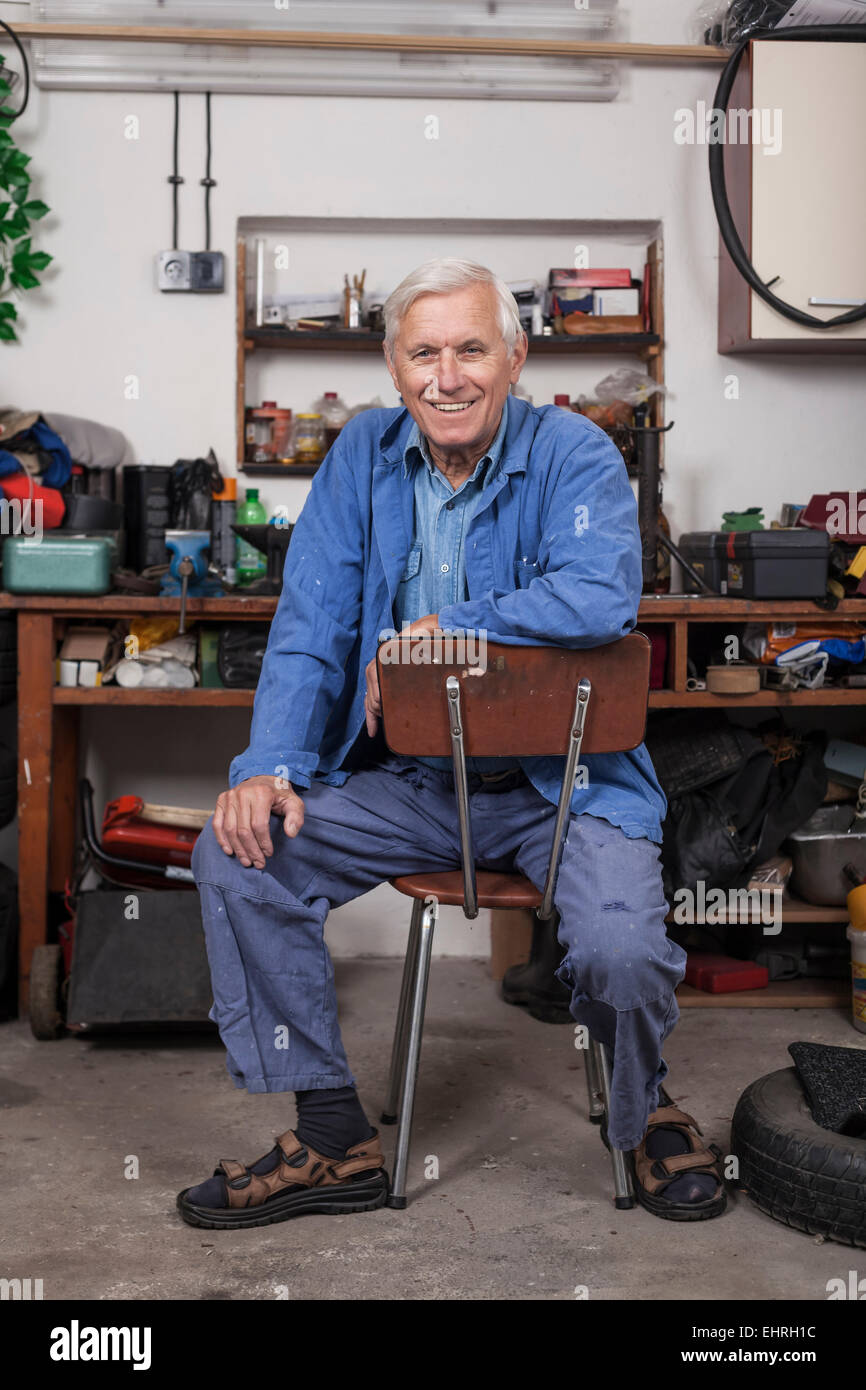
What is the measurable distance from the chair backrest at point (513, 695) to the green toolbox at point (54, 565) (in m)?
1.36

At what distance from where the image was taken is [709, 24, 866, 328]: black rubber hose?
331 cm

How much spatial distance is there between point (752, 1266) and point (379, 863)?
795 mm

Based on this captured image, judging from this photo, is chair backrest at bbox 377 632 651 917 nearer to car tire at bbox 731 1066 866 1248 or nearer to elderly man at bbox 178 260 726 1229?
elderly man at bbox 178 260 726 1229

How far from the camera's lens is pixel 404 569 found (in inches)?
86.4

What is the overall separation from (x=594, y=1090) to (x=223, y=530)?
173cm

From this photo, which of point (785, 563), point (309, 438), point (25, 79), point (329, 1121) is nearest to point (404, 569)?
point (329, 1121)

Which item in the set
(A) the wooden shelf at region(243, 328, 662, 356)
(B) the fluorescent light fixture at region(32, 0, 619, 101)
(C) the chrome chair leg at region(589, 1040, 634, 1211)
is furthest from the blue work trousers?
(B) the fluorescent light fixture at region(32, 0, 619, 101)

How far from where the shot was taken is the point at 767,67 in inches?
131

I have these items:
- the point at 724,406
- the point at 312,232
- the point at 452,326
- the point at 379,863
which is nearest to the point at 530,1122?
the point at 379,863

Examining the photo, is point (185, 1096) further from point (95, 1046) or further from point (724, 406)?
point (724, 406)

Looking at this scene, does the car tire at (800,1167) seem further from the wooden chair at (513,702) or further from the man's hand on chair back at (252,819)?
the man's hand on chair back at (252,819)

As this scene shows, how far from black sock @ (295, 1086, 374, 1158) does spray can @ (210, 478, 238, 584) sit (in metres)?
1.70

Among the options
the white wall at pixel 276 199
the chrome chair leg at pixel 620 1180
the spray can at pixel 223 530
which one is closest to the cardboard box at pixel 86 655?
the spray can at pixel 223 530

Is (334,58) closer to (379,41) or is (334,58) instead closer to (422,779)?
(379,41)
